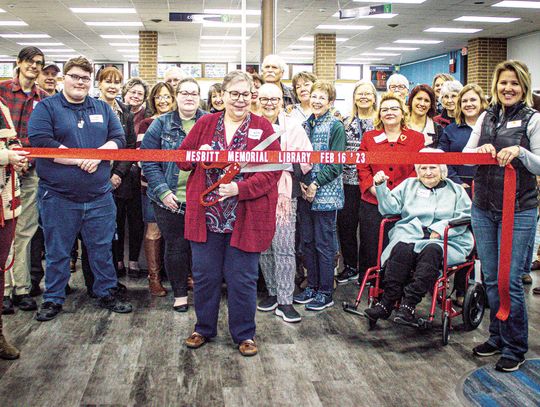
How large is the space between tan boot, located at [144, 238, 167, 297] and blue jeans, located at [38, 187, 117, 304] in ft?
1.37

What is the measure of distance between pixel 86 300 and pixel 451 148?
2.83 metres

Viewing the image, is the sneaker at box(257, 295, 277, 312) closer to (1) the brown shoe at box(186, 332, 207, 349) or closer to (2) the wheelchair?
(2) the wheelchair

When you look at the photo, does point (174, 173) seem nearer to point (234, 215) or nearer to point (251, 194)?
point (234, 215)

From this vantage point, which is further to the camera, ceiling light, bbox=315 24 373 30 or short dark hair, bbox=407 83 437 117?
ceiling light, bbox=315 24 373 30

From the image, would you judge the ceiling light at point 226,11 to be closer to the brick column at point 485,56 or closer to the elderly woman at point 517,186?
the brick column at point 485,56

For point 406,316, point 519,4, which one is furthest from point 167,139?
point 519,4

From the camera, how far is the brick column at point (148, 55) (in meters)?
15.3

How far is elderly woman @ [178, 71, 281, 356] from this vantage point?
3104mm

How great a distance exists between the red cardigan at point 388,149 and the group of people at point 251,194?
0.01 metres

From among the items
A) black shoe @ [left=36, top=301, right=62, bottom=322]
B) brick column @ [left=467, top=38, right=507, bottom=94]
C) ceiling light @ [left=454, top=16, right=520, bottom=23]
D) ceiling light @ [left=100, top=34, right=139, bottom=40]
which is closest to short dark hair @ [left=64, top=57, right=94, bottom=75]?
black shoe @ [left=36, top=301, right=62, bottom=322]

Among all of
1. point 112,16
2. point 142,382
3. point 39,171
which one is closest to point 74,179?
point 39,171

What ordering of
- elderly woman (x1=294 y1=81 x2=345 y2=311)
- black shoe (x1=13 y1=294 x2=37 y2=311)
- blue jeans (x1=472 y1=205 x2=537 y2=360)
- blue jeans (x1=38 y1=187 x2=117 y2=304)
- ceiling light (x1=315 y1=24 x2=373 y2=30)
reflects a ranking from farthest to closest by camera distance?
1. ceiling light (x1=315 y1=24 x2=373 y2=30)
2. elderly woman (x1=294 y1=81 x2=345 y2=311)
3. black shoe (x1=13 y1=294 x2=37 y2=311)
4. blue jeans (x1=38 y1=187 x2=117 y2=304)
5. blue jeans (x1=472 y1=205 x2=537 y2=360)

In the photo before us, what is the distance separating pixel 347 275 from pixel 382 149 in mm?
1192

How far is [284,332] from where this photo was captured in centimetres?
356
